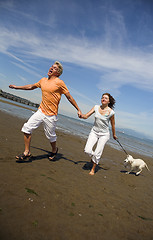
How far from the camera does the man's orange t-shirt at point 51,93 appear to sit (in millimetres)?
4113

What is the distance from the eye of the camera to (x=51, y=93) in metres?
4.11

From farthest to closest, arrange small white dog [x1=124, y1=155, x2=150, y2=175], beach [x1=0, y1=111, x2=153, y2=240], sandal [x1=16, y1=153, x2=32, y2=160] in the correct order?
1. small white dog [x1=124, y1=155, x2=150, y2=175]
2. sandal [x1=16, y1=153, x2=32, y2=160]
3. beach [x1=0, y1=111, x2=153, y2=240]

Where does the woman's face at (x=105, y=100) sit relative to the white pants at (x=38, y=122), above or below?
above

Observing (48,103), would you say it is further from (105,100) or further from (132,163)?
(132,163)

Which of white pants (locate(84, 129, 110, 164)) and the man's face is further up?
the man's face

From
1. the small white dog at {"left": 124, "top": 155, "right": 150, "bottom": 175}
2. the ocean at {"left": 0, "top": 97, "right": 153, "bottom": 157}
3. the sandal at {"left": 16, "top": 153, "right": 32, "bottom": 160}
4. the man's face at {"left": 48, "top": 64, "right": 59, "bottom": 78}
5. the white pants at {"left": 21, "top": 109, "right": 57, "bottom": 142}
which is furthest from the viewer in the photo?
the ocean at {"left": 0, "top": 97, "right": 153, "bottom": 157}

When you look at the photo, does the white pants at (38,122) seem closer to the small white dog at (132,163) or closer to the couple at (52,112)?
the couple at (52,112)

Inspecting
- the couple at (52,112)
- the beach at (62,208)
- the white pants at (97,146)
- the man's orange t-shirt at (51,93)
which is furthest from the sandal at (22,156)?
the white pants at (97,146)

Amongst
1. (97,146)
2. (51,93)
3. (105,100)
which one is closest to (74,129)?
(97,146)

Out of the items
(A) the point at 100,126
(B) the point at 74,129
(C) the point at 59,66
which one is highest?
(C) the point at 59,66

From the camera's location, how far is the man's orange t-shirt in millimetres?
4113

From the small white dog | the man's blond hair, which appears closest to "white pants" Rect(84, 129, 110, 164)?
the small white dog

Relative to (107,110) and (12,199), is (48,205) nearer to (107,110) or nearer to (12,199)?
(12,199)

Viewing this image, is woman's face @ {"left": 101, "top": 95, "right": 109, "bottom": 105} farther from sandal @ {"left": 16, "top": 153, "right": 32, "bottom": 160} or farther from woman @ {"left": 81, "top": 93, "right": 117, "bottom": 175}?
sandal @ {"left": 16, "top": 153, "right": 32, "bottom": 160}
